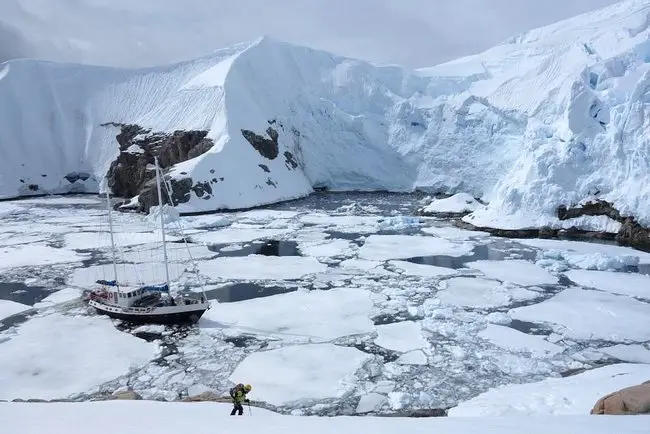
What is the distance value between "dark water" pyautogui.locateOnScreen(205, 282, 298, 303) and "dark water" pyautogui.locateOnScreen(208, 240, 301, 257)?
229 inches

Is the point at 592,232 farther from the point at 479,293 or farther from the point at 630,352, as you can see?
the point at 630,352

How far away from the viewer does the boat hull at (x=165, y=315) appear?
14602 millimetres

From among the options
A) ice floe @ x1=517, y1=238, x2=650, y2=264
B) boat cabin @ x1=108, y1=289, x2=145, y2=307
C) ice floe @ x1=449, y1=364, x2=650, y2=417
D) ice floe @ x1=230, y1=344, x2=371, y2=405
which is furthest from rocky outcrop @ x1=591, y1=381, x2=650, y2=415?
ice floe @ x1=517, y1=238, x2=650, y2=264

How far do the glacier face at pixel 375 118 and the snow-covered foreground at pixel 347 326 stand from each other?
716 cm

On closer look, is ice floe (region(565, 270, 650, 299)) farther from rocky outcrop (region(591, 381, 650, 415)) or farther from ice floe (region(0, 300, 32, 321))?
ice floe (region(0, 300, 32, 321))

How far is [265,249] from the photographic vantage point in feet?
84.9

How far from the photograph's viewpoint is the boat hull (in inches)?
575

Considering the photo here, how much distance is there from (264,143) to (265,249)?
27.0 metres

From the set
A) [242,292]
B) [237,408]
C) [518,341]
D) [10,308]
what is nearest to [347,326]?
[518,341]

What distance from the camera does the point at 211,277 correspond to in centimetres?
1995

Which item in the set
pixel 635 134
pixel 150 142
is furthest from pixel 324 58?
pixel 635 134

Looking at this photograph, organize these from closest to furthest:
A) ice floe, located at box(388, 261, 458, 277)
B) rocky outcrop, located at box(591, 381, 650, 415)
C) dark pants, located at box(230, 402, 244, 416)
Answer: rocky outcrop, located at box(591, 381, 650, 415), dark pants, located at box(230, 402, 244, 416), ice floe, located at box(388, 261, 458, 277)

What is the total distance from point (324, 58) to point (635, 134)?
45.7m

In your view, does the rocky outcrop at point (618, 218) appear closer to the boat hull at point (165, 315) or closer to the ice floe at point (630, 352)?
the ice floe at point (630, 352)
